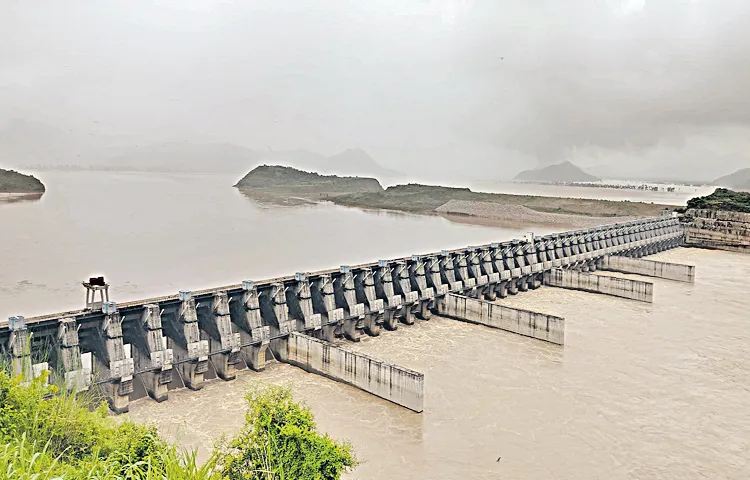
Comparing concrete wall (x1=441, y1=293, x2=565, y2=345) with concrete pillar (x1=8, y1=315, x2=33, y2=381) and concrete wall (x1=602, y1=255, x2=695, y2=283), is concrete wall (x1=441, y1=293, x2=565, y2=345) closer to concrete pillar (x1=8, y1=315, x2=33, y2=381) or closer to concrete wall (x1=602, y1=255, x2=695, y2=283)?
concrete pillar (x1=8, y1=315, x2=33, y2=381)

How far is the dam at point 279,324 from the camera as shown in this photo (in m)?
18.4

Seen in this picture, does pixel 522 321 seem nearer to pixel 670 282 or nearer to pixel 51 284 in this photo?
pixel 670 282

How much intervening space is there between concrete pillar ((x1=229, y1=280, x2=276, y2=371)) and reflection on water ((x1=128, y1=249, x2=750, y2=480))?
2.51 ft

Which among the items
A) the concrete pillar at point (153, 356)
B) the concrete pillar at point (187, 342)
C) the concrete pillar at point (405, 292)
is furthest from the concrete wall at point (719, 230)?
the concrete pillar at point (153, 356)

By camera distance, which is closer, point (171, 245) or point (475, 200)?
point (171, 245)

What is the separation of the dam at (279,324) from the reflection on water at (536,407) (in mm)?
736

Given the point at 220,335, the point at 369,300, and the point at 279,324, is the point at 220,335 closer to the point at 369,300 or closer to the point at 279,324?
the point at 279,324

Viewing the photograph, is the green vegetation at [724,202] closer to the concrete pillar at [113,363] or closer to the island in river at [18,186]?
the concrete pillar at [113,363]

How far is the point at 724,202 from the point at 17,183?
13497 centimetres

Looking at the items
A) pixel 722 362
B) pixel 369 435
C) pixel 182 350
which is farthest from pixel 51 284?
pixel 722 362

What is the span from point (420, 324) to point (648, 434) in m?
13.5

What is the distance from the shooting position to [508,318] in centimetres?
2880

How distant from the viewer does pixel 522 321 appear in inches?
1115

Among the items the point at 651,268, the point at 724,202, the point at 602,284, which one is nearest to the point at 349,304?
the point at 602,284
